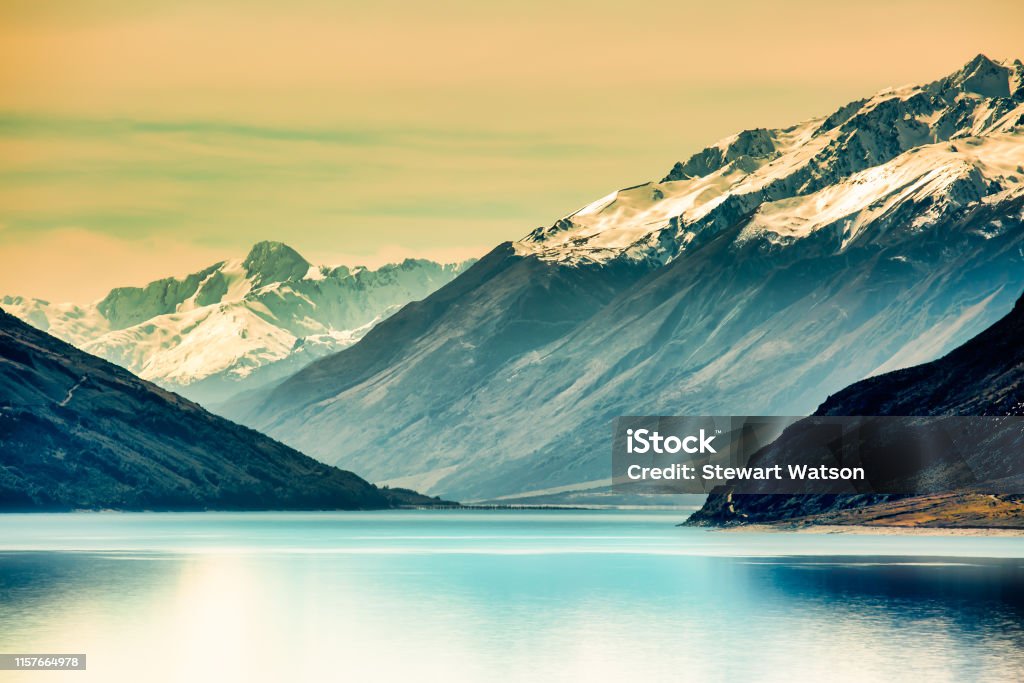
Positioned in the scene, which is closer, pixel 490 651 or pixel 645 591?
pixel 490 651

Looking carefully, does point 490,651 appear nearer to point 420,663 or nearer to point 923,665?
point 420,663

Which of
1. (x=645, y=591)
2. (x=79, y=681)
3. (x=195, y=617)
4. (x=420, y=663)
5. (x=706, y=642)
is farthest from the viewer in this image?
(x=645, y=591)

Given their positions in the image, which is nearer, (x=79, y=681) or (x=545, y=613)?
(x=79, y=681)

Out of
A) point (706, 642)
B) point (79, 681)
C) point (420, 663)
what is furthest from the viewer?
point (706, 642)

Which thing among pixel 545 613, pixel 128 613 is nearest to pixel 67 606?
pixel 128 613

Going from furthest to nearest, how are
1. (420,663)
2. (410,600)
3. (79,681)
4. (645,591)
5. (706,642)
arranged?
(645,591)
(410,600)
(706,642)
(420,663)
(79,681)

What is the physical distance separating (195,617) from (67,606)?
13.4 metres

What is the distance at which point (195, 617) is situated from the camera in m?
154

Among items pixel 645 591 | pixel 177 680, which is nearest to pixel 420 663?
pixel 177 680

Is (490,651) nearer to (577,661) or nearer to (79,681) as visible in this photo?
(577,661)

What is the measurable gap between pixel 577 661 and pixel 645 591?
67299 mm

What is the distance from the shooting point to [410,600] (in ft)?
572

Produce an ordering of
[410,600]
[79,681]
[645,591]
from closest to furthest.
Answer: [79,681], [410,600], [645,591]

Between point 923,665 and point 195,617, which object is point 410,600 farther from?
point 923,665
